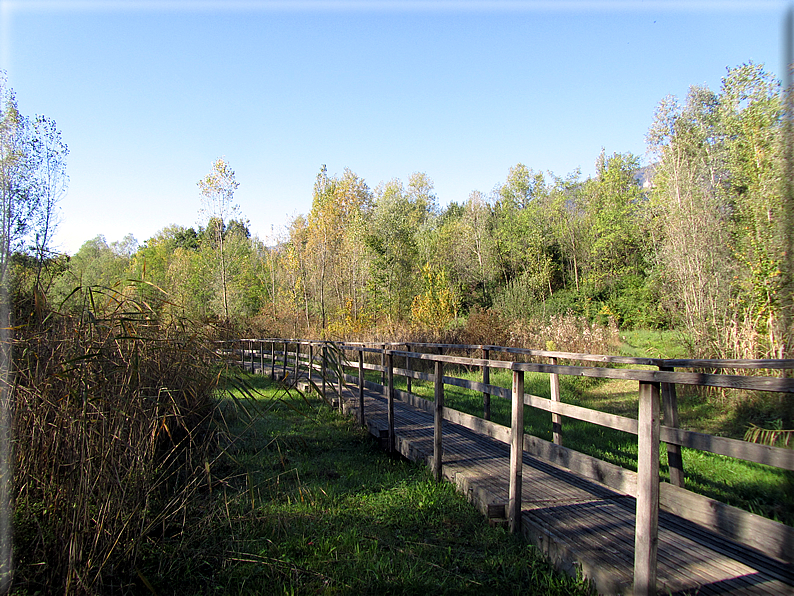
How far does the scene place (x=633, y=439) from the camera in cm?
736

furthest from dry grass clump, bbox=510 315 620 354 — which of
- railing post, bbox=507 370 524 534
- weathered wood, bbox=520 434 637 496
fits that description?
weathered wood, bbox=520 434 637 496

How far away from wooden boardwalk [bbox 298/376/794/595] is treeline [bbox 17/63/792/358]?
205cm

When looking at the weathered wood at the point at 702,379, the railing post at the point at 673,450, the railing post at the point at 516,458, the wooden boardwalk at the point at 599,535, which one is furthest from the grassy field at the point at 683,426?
the weathered wood at the point at 702,379

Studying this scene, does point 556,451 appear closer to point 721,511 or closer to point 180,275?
point 721,511

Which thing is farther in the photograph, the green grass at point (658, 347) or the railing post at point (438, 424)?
the green grass at point (658, 347)

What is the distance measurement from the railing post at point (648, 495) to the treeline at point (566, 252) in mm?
2134

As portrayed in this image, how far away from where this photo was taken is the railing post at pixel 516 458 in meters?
3.76

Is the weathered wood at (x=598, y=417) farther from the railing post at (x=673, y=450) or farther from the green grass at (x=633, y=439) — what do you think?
the green grass at (x=633, y=439)

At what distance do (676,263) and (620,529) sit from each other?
37.2ft

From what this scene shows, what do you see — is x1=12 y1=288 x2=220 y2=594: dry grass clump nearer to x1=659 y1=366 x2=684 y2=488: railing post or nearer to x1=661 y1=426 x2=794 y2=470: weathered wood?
x1=661 y1=426 x2=794 y2=470: weathered wood

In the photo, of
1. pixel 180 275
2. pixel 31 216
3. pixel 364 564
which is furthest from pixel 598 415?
pixel 180 275

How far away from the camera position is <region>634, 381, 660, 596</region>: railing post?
2545 millimetres

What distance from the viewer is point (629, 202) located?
124 ft

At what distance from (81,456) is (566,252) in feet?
129
